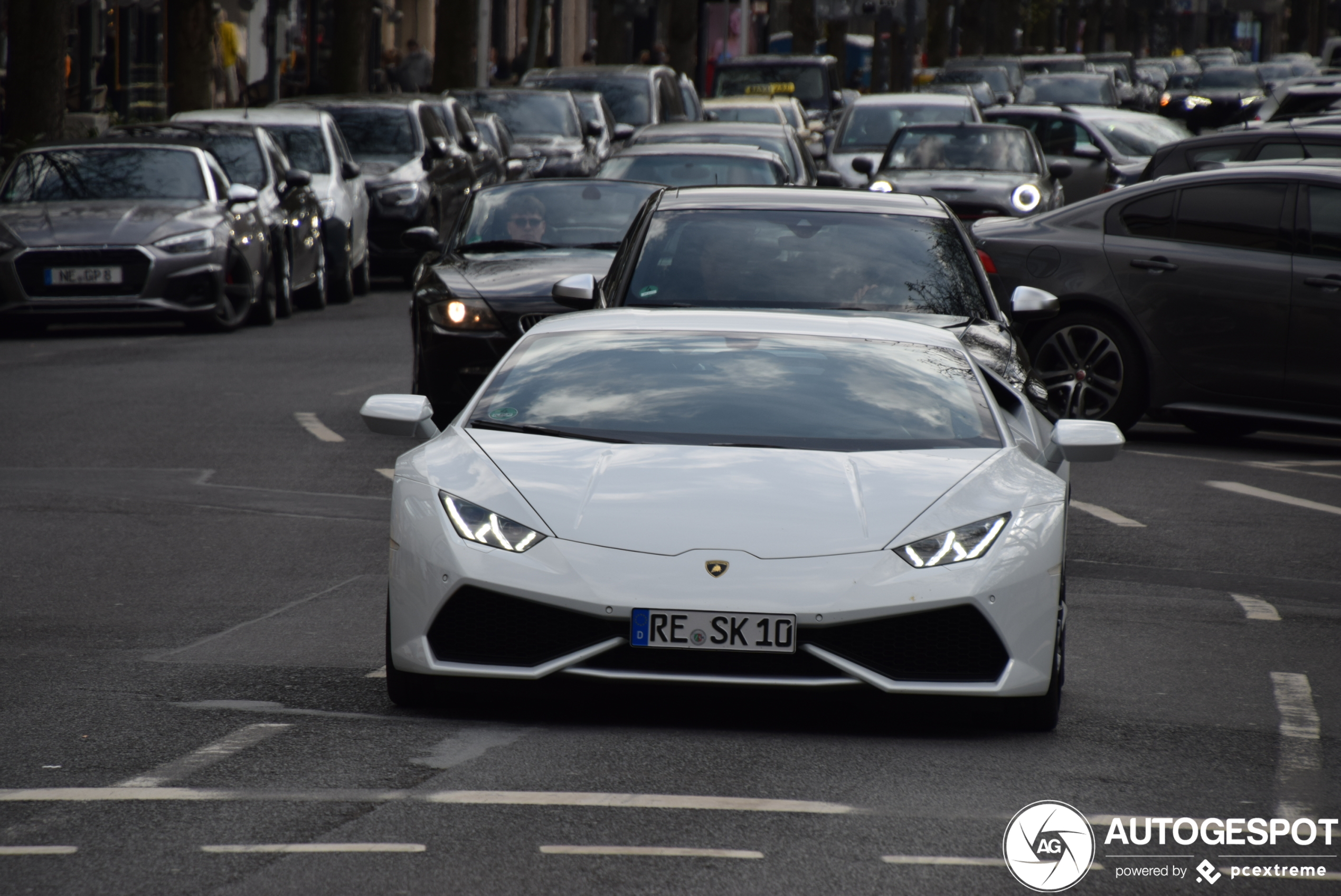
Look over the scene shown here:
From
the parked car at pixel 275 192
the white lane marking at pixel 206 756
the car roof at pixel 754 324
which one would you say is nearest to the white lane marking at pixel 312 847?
the white lane marking at pixel 206 756

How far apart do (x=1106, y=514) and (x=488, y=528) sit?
5.02m

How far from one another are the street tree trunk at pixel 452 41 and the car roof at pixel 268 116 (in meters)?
14.8

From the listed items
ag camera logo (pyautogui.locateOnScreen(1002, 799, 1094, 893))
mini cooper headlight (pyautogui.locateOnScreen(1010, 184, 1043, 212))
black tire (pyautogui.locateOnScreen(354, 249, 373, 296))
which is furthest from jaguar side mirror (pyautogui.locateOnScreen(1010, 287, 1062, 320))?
black tire (pyautogui.locateOnScreen(354, 249, 373, 296))

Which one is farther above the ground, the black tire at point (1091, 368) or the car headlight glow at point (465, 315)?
the car headlight glow at point (465, 315)

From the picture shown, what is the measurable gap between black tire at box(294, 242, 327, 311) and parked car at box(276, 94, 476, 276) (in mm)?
1889

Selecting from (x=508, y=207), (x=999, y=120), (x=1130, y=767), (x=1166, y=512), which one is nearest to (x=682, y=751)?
(x=1130, y=767)

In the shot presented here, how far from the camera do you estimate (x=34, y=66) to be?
76.3 feet

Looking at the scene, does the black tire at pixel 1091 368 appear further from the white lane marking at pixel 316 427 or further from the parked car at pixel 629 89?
the parked car at pixel 629 89

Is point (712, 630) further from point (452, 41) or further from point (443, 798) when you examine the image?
point (452, 41)

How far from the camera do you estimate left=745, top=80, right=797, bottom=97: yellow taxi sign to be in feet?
135

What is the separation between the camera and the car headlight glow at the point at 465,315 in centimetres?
1279

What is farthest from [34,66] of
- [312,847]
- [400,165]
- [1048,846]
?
[1048,846]

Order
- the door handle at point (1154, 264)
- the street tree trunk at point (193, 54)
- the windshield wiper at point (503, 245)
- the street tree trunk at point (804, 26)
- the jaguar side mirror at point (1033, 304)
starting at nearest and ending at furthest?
the jaguar side mirror at point (1033, 304)
the door handle at point (1154, 264)
the windshield wiper at point (503, 245)
the street tree trunk at point (193, 54)
the street tree trunk at point (804, 26)

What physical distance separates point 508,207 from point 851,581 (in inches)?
376
